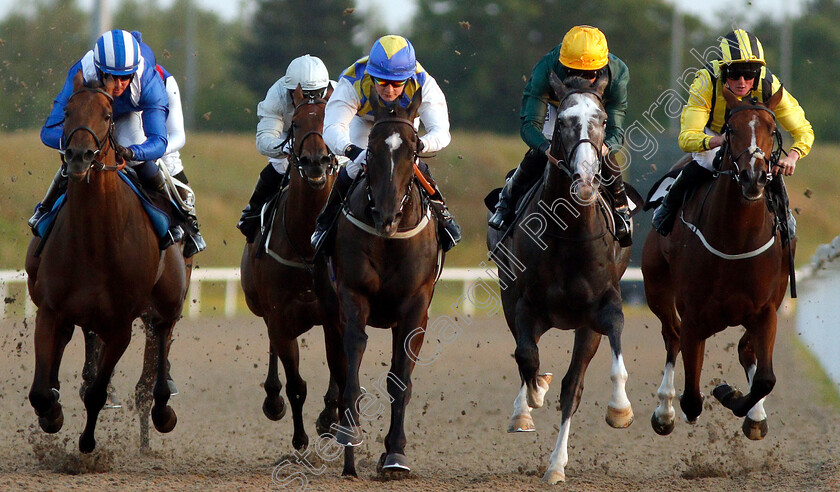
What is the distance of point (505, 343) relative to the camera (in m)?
13.6

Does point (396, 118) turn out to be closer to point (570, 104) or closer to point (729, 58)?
point (570, 104)

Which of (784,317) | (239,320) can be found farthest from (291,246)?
(784,317)

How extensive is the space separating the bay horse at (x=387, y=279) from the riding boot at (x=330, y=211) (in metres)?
0.11

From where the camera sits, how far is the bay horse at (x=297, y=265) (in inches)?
268

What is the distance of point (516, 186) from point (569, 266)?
91cm

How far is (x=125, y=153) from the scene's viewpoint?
627 centimetres

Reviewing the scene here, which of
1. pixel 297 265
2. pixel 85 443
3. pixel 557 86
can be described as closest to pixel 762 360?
pixel 557 86

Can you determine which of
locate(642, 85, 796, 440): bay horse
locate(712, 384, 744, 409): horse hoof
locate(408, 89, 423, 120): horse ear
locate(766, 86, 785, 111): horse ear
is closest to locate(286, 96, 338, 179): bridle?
locate(408, 89, 423, 120): horse ear

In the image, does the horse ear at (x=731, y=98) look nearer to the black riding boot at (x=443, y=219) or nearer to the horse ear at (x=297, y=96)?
the black riding boot at (x=443, y=219)

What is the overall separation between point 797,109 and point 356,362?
293 cm

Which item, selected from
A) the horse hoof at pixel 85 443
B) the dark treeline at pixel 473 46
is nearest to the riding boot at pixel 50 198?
the horse hoof at pixel 85 443

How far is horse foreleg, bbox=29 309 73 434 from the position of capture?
249 inches

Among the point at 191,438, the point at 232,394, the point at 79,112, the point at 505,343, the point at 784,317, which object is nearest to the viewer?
the point at 79,112

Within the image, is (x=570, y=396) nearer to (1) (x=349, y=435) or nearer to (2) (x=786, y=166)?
(1) (x=349, y=435)
